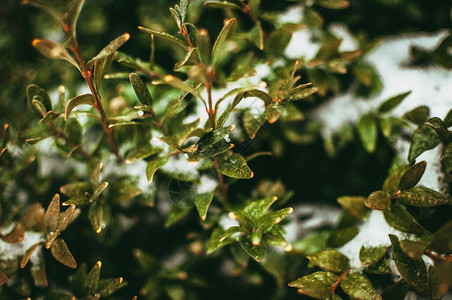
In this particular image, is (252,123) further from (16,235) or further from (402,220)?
(16,235)

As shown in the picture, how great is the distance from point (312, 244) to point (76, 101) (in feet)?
2.31

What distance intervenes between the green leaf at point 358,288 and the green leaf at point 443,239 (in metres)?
0.16

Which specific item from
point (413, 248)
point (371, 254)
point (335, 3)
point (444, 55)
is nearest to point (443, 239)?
point (413, 248)

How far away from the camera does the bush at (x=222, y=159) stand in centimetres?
72

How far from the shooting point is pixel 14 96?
1168 millimetres

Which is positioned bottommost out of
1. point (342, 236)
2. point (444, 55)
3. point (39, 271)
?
point (39, 271)

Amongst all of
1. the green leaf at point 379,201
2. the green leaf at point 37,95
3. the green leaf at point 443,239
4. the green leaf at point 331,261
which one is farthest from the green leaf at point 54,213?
the green leaf at point 443,239

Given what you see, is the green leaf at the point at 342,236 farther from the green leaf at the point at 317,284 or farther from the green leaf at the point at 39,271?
the green leaf at the point at 39,271

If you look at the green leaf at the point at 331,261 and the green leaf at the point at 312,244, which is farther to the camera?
the green leaf at the point at 312,244

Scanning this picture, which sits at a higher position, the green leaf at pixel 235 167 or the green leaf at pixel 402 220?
the green leaf at pixel 235 167

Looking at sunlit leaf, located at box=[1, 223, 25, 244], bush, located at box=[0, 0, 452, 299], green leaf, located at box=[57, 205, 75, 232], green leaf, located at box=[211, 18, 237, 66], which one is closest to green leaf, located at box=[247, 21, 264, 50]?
bush, located at box=[0, 0, 452, 299]

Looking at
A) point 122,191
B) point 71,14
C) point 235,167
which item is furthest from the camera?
point 122,191

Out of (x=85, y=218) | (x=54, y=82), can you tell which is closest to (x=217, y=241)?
(x=85, y=218)

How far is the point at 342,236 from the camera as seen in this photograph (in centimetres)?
82
